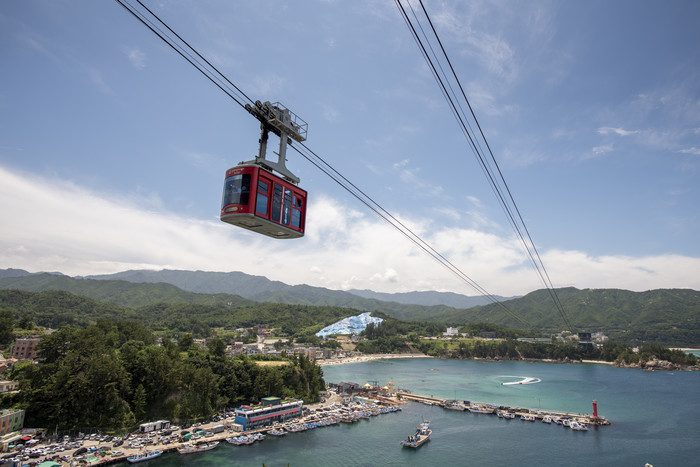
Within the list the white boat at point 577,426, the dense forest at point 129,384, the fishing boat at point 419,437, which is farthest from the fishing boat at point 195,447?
the white boat at point 577,426

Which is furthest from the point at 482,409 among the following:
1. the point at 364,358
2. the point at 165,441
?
A: the point at 364,358

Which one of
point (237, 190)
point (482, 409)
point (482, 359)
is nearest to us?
point (237, 190)

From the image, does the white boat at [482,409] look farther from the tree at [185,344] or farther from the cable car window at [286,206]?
the cable car window at [286,206]

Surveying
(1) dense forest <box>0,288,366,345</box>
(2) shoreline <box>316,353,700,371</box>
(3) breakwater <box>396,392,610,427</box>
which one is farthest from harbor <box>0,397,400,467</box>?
(1) dense forest <box>0,288,366,345</box>

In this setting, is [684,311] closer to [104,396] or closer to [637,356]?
[637,356]

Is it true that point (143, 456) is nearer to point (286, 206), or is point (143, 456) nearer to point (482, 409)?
point (286, 206)

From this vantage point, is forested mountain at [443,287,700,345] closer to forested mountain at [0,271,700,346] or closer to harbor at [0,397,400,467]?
forested mountain at [0,271,700,346]
